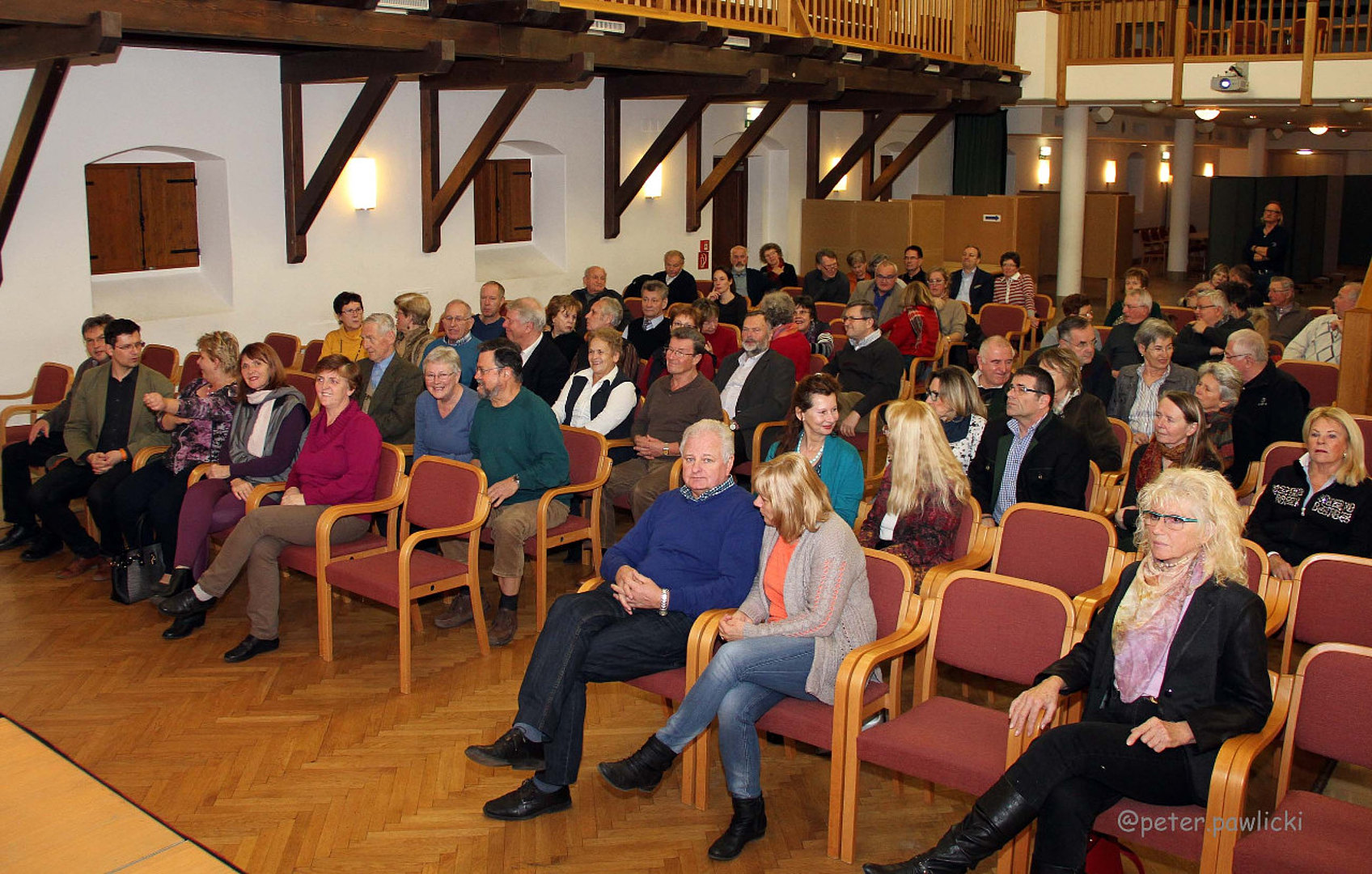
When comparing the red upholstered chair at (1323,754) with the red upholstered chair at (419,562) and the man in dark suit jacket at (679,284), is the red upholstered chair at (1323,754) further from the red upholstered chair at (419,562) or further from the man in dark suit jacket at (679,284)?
the man in dark suit jacket at (679,284)

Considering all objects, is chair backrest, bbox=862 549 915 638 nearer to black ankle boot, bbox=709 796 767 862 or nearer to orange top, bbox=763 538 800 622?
orange top, bbox=763 538 800 622

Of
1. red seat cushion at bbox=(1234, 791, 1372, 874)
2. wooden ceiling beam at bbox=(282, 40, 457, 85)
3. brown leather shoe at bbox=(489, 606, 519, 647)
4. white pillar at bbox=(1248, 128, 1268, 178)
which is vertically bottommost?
brown leather shoe at bbox=(489, 606, 519, 647)

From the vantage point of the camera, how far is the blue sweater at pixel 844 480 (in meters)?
4.77

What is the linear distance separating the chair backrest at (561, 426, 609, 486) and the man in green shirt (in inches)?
6.7

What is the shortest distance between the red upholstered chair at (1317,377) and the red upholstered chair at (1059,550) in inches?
127

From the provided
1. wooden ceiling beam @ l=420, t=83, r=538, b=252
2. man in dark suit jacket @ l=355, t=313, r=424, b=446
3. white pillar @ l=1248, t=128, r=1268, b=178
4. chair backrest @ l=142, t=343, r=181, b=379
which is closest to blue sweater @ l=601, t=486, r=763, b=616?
man in dark suit jacket @ l=355, t=313, r=424, b=446

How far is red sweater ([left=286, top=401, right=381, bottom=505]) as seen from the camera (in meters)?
5.43

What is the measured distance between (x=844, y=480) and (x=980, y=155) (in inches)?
547

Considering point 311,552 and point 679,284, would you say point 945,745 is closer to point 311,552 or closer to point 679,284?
point 311,552

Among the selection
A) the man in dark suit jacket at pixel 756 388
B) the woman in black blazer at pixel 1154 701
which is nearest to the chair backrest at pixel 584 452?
the man in dark suit jacket at pixel 756 388

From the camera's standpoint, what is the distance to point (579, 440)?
589cm

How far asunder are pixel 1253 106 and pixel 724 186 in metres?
6.06

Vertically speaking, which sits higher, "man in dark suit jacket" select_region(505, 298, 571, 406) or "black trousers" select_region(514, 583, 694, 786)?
"man in dark suit jacket" select_region(505, 298, 571, 406)

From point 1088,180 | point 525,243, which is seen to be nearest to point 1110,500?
point 525,243
